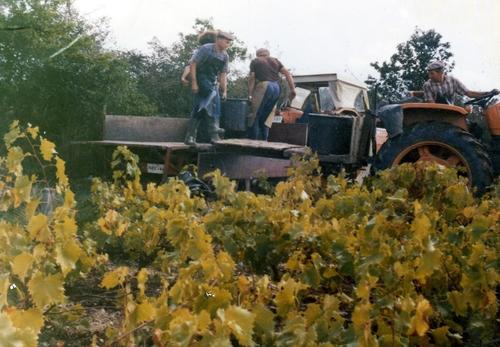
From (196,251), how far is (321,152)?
490cm

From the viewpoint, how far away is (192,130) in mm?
7016

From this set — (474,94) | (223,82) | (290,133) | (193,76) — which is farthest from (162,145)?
(474,94)

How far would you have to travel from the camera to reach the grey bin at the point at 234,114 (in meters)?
7.64

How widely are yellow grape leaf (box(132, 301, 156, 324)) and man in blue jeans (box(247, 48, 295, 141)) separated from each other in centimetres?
618

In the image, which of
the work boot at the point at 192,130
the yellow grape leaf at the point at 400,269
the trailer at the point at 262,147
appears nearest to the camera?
the yellow grape leaf at the point at 400,269

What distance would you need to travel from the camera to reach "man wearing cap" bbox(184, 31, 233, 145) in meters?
7.10

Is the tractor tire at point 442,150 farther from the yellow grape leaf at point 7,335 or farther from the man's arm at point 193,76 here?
the yellow grape leaf at point 7,335

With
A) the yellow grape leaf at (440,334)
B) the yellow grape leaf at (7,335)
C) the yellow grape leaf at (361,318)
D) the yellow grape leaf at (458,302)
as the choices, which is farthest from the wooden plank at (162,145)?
the yellow grape leaf at (7,335)

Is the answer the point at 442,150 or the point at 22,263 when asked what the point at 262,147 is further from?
the point at 22,263

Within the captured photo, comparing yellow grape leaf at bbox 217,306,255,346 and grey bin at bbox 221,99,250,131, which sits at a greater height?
grey bin at bbox 221,99,250,131

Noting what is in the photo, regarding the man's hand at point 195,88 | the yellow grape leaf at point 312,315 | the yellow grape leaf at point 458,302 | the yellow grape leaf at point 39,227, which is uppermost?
the man's hand at point 195,88

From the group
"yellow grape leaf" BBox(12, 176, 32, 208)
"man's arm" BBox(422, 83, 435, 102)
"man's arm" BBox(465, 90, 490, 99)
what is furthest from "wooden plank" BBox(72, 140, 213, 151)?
"yellow grape leaf" BBox(12, 176, 32, 208)

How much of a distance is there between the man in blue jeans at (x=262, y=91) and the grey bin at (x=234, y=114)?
0.27 feet

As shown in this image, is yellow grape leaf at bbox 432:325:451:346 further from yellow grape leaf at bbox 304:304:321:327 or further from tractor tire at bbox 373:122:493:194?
tractor tire at bbox 373:122:493:194
